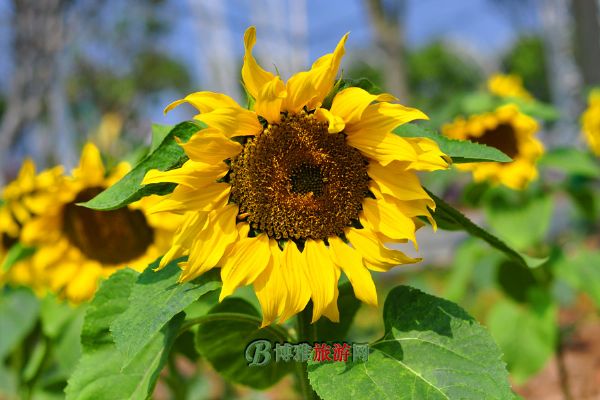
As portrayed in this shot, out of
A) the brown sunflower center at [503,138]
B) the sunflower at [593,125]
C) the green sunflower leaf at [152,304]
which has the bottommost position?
the sunflower at [593,125]

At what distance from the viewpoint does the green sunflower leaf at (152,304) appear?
0.75 metres

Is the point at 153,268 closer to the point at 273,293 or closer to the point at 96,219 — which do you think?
the point at 273,293

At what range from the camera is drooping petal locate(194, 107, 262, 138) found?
32.4 inches

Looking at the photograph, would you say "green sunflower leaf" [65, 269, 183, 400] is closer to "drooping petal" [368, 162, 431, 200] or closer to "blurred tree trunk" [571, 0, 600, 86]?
"drooping petal" [368, 162, 431, 200]

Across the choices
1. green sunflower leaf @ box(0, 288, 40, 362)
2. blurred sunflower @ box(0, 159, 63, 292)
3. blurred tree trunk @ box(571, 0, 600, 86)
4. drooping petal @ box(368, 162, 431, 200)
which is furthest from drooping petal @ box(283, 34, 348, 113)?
blurred tree trunk @ box(571, 0, 600, 86)

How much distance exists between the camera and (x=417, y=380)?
81cm

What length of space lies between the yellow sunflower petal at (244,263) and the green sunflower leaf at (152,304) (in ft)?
0.08

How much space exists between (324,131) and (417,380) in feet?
1.10

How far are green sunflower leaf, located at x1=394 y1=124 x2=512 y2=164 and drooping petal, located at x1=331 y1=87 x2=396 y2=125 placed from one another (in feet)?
0.25

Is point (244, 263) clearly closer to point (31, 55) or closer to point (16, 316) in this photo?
point (16, 316)

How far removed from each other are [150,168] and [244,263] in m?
0.17

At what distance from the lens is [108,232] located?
1.56m

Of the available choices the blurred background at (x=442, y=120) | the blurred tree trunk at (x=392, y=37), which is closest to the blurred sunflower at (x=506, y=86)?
the blurred background at (x=442, y=120)

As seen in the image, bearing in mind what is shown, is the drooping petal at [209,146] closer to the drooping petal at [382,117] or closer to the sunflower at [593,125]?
the drooping petal at [382,117]
